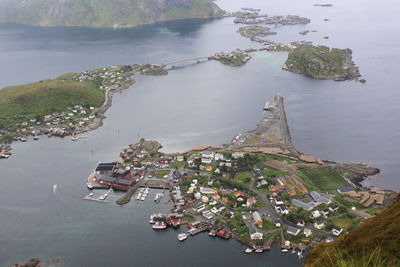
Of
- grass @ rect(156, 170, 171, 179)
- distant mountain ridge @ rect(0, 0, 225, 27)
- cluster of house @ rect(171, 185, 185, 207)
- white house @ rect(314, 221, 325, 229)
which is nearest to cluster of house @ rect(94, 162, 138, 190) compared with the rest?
grass @ rect(156, 170, 171, 179)

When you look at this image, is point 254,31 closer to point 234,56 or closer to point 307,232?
point 234,56

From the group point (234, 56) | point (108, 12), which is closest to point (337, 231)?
point (234, 56)

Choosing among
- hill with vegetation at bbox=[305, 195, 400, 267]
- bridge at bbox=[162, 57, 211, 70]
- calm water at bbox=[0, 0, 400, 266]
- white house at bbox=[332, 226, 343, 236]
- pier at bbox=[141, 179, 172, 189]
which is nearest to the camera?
hill with vegetation at bbox=[305, 195, 400, 267]

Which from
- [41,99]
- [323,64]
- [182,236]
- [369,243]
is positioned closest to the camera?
[369,243]

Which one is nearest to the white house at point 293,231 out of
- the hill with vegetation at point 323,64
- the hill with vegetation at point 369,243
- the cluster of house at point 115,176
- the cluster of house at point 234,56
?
the hill with vegetation at point 369,243

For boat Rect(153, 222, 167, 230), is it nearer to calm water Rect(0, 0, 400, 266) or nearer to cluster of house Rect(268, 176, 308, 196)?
calm water Rect(0, 0, 400, 266)

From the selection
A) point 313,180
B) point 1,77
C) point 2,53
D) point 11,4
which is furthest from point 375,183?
point 11,4
